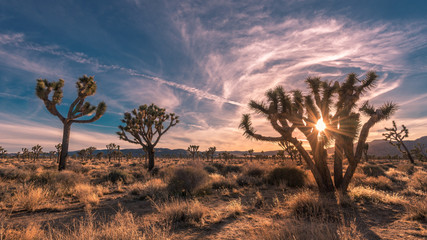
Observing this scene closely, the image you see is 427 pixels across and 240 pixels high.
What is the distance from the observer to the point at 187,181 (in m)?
10.4

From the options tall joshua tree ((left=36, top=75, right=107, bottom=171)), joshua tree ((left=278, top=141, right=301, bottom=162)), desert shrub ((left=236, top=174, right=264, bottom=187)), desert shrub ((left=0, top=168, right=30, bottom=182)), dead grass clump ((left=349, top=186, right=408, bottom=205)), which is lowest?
desert shrub ((left=236, top=174, right=264, bottom=187))

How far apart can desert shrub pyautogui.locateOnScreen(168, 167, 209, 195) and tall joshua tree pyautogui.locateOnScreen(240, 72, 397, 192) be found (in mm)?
3884

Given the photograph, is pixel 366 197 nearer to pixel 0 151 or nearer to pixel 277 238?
pixel 277 238

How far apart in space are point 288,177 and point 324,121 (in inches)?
178

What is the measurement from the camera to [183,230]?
5242 millimetres

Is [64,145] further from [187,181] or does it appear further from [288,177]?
[288,177]

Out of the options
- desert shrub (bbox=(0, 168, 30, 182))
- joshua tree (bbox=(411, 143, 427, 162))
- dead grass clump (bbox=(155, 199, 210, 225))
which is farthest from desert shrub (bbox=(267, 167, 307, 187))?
joshua tree (bbox=(411, 143, 427, 162))

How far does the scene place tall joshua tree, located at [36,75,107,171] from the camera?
1455 cm

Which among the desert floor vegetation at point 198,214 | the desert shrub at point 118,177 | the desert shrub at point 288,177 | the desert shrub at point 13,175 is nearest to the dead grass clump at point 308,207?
the desert floor vegetation at point 198,214

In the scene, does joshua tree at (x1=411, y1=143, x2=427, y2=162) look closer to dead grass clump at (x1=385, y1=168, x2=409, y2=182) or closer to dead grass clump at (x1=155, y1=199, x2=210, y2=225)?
dead grass clump at (x1=385, y1=168, x2=409, y2=182)

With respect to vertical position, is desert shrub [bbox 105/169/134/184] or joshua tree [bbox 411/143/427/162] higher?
joshua tree [bbox 411/143/427/162]

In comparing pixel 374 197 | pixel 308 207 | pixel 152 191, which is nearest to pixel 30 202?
pixel 152 191

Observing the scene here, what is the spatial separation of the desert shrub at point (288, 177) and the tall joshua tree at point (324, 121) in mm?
2563

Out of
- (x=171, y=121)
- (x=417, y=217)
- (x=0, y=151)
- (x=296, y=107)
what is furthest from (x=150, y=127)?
(x=0, y=151)
